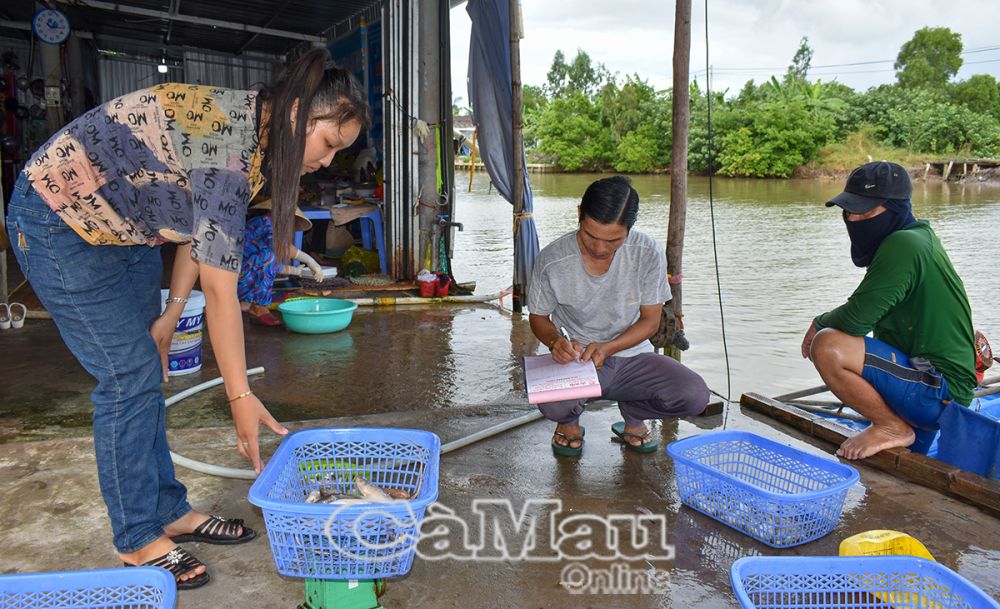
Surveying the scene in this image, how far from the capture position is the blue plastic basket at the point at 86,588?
1401mm

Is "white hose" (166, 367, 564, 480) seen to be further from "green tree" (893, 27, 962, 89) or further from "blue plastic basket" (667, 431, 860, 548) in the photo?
"green tree" (893, 27, 962, 89)

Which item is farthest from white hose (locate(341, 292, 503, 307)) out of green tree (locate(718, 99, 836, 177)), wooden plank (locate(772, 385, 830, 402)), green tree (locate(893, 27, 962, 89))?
green tree (locate(893, 27, 962, 89))

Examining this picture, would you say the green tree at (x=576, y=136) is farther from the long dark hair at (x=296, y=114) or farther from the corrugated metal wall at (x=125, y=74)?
the long dark hair at (x=296, y=114)

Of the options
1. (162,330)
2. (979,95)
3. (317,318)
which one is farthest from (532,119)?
(162,330)

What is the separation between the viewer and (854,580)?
5.44 ft

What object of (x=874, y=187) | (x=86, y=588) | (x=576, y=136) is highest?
(x=576, y=136)

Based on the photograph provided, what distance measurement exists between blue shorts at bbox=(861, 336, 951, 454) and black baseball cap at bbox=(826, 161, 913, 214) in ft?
1.78

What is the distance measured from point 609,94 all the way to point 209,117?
3409cm

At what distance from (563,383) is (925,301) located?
55.7 inches

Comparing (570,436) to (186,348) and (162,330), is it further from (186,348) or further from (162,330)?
(186,348)

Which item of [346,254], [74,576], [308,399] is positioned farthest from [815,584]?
[346,254]

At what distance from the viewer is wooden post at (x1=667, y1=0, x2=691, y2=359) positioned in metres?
4.07

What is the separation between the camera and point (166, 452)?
2016 millimetres

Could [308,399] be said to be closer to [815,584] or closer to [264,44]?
[815,584]
